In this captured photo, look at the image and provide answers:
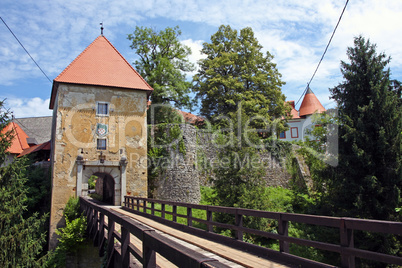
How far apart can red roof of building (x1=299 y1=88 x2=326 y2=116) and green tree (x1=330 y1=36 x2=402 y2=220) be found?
22392 millimetres

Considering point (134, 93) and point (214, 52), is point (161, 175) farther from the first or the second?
point (214, 52)

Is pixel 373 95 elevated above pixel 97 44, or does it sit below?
below

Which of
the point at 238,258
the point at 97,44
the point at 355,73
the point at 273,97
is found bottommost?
the point at 238,258

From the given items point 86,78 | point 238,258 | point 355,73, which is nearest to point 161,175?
point 86,78

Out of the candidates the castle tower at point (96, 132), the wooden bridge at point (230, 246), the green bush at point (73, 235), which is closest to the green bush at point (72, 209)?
the castle tower at point (96, 132)

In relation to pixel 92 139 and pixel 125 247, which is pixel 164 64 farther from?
pixel 125 247

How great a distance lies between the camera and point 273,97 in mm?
26141

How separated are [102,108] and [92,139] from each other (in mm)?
1710

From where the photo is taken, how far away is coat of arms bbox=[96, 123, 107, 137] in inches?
668

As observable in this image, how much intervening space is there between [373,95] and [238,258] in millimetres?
10516

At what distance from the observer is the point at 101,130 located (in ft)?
55.9

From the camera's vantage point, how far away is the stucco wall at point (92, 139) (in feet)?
52.4

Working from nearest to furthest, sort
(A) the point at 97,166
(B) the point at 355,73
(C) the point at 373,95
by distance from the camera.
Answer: (C) the point at 373,95 < (B) the point at 355,73 < (A) the point at 97,166

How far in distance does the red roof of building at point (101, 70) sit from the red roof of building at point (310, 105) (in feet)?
73.3
